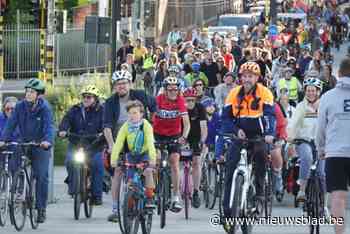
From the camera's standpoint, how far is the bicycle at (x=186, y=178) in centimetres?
1888

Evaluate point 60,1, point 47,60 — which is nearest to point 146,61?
point 47,60

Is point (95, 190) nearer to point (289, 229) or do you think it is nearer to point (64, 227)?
point (64, 227)

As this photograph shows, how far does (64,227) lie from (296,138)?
297 centimetres

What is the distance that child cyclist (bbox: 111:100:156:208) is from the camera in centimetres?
1580

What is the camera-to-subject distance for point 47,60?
1213 inches

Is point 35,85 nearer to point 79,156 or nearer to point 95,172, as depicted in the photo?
point 79,156

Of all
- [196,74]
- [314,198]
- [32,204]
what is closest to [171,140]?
[32,204]

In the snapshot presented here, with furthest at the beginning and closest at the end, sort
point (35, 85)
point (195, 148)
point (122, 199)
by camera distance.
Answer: point (195, 148) < point (35, 85) < point (122, 199)

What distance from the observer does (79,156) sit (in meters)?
18.1

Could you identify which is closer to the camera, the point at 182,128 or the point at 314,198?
the point at 314,198

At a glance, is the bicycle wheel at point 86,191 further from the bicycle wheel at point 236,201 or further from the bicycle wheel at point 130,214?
the bicycle wheel at point 236,201

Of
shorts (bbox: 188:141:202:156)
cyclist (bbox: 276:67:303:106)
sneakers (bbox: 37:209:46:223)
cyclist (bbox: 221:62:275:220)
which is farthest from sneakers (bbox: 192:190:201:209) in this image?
cyclist (bbox: 276:67:303:106)

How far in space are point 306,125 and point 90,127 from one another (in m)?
2.89

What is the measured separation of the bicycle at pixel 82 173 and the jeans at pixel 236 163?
Result: 314 cm
